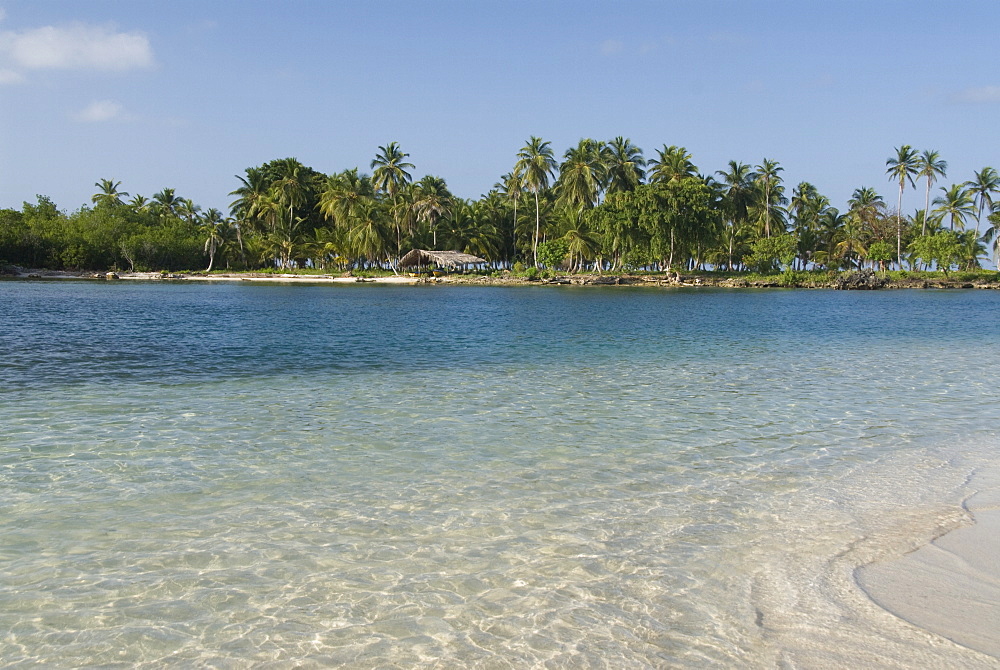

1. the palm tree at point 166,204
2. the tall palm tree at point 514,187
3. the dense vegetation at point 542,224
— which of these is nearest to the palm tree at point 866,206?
the dense vegetation at point 542,224

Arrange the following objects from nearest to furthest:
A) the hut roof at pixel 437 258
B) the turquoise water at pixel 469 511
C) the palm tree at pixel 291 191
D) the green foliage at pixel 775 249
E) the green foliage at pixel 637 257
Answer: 1. the turquoise water at pixel 469 511
2. the green foliage at pixel 637 257
3. the hut roof at pixel 437 258
4. the green foliage at pixel 775 249
5. the palm tree at pixel 291 191

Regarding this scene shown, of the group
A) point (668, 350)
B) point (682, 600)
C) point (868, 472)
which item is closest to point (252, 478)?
point (682, 600)

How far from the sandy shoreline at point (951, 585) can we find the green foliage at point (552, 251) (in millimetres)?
73651

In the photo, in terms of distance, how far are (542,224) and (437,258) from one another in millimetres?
15374

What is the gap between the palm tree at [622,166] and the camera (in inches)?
3179

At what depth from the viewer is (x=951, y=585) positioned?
4539 millimetres

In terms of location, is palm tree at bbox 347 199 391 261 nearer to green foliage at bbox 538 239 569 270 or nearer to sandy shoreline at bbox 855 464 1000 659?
green foliage at bbox 538 239 569 270

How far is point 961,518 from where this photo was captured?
588 cm

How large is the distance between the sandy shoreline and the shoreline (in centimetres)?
7127

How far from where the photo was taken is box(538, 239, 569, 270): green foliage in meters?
78.7

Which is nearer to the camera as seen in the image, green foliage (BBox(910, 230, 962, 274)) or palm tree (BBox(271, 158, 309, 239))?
green foliage (BBox(910, 230, 962, 274))

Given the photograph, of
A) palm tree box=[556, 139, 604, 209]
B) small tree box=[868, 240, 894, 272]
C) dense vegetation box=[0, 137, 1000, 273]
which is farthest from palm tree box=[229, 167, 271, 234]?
small tree box=[868, 240, 894, 272]

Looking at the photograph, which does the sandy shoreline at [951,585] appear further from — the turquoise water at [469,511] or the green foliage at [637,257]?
the green foliage at [637,257]

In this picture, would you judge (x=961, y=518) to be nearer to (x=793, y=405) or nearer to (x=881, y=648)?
(x=881, y=648)
